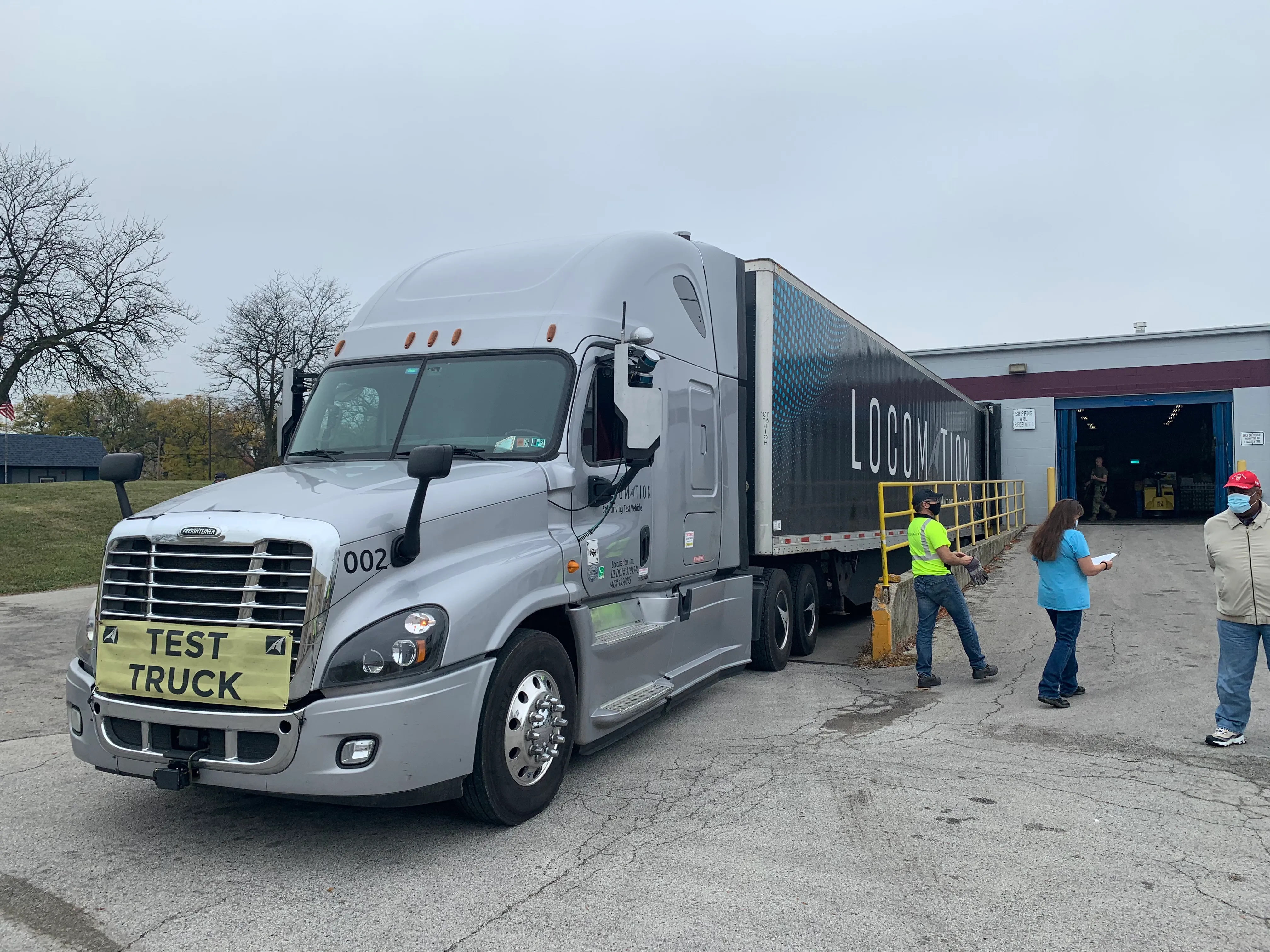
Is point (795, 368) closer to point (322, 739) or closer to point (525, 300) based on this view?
point (525, 300)

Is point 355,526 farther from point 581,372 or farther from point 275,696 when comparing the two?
point 581,372

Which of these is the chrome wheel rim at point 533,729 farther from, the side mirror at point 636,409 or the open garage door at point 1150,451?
the open garage door at point 1150,451

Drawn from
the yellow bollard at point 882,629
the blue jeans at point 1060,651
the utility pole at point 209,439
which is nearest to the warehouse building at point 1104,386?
the yellow bollard at point 882,629

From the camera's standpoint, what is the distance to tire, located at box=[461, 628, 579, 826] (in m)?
4.65

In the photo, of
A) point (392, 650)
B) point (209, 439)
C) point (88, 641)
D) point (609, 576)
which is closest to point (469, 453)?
point (609, 576)

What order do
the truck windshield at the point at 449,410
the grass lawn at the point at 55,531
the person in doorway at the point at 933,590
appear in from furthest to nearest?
the grass lawn at the point at 55,531 < the person in doorway at the point at 933,590 < the truck windshield at the point at 449,410

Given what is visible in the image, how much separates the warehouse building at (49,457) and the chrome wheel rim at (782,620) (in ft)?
205

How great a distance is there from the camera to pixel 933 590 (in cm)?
830

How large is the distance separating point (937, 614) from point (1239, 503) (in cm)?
283

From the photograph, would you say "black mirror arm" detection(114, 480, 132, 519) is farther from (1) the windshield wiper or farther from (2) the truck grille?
(1) the windshield wiper

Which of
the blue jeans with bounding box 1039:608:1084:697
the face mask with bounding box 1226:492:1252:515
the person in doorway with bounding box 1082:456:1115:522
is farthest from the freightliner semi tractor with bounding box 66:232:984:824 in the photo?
the person in doorway with bounding box 1082:456:1115:522

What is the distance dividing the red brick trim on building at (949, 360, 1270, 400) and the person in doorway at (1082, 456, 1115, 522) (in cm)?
217

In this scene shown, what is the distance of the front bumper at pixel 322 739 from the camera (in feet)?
13.6

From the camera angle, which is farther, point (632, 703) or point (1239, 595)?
point (1239, 595)
